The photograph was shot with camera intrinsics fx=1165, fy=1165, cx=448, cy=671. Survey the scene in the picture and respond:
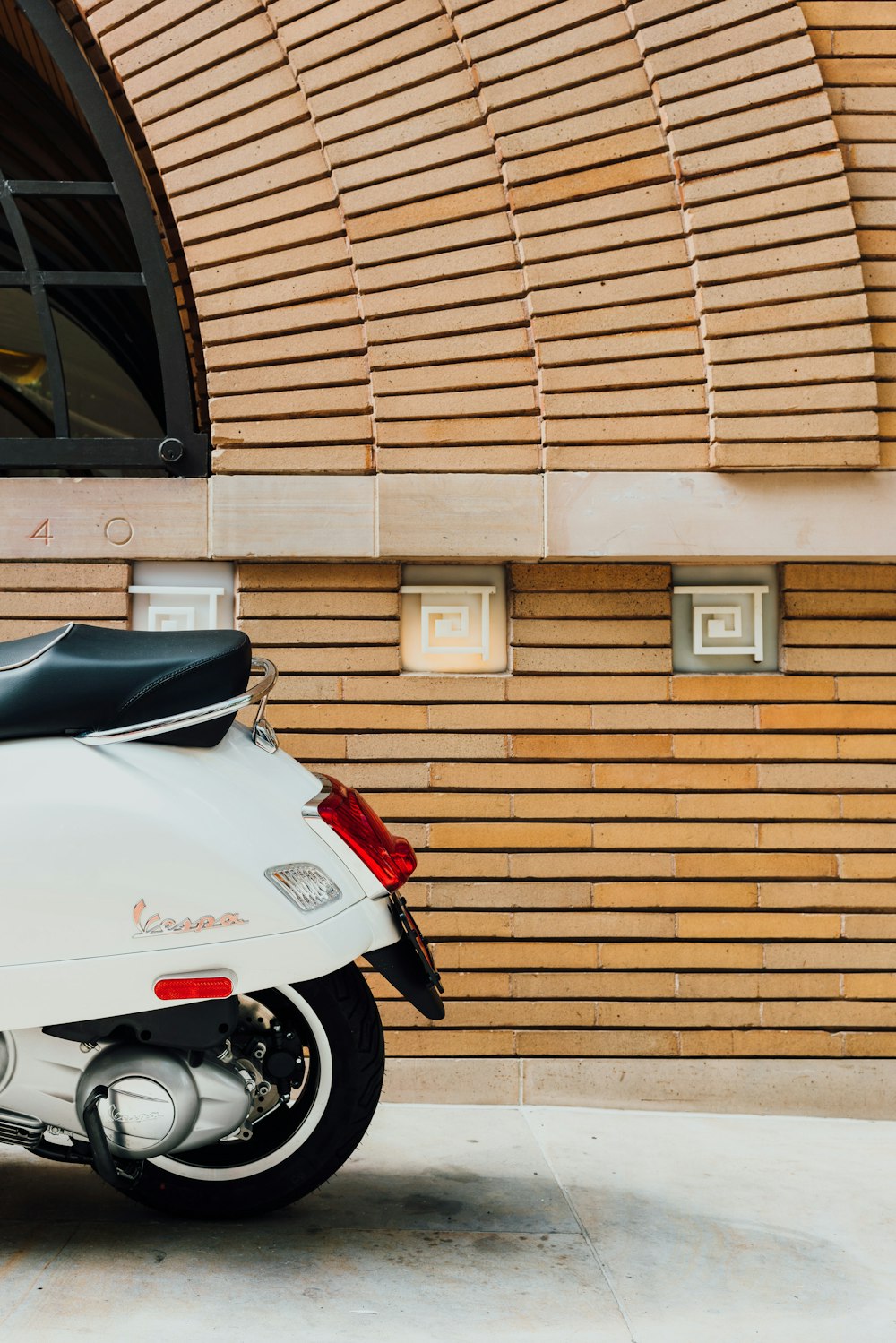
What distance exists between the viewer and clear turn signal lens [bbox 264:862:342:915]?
2.56 meters

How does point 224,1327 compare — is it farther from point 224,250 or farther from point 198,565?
point 224,250

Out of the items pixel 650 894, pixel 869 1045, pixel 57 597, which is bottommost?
pixel 869 1045

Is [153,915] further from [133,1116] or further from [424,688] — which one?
[424,688]

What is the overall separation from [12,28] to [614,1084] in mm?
4889

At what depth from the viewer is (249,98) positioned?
4.27 metres

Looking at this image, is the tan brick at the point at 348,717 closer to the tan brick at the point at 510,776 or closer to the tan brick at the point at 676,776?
the tan brick at the point at 510,776

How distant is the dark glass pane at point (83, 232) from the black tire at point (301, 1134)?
3651 millimetres

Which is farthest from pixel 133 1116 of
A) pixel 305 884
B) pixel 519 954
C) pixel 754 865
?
pixel 754 865

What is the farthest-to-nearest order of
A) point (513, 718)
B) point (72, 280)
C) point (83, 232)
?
1. point (83, 232)
2. point (72, 280)
3. point (513, 718)

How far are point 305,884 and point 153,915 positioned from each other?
Result: 0.34m

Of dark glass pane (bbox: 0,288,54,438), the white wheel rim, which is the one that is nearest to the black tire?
the white wheel rim

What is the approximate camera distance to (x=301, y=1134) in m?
2.70

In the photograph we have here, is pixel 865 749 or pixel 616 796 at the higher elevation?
pixel 865 749

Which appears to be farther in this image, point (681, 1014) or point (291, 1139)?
point (681, 1014)
